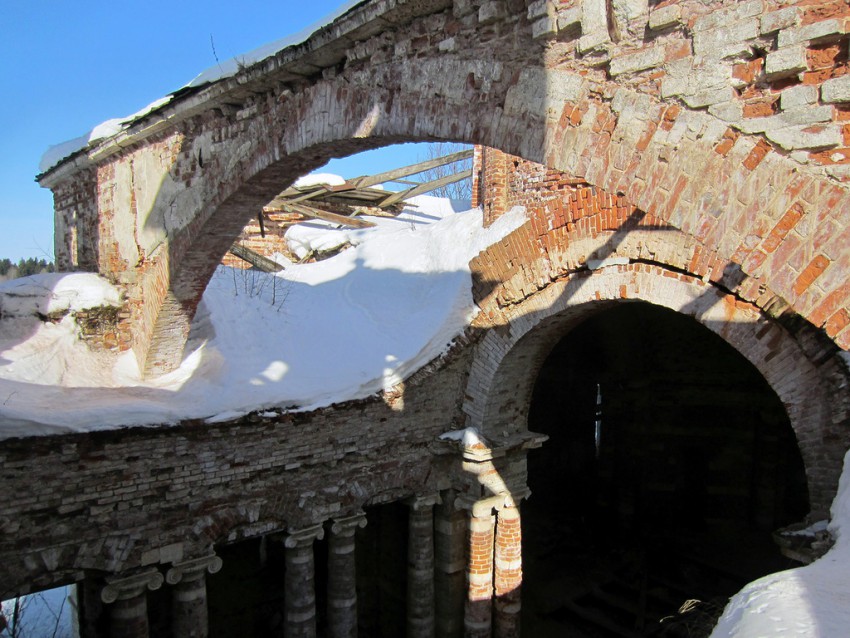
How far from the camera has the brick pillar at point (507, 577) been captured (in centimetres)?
790

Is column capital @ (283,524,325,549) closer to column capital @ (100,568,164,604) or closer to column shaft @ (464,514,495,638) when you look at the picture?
column capital @ (100,568,164,604)

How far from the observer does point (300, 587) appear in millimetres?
6805

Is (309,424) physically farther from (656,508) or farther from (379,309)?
(656,508)

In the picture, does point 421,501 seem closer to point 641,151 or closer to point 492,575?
point 492,575

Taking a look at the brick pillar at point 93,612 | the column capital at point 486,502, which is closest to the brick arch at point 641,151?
the column capital at point 486,502

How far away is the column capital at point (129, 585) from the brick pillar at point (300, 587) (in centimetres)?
141

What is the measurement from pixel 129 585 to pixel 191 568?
0.55 m

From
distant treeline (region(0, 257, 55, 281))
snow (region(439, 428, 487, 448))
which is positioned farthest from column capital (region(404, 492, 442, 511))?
distant treeline (region(0, 257, 55, 281))

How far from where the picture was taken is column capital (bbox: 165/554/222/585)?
581 cm

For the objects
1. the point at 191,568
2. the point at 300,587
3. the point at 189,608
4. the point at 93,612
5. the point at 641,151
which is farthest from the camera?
the point at 300,587

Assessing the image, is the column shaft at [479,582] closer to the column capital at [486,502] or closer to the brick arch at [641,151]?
the column capital at [486,502]

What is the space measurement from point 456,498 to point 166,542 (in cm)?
343

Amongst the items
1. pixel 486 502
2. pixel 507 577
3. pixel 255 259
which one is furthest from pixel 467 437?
pixel 255 259

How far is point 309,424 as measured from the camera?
6.67m
